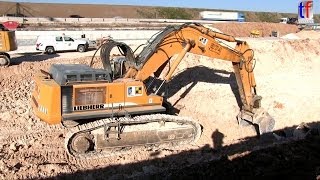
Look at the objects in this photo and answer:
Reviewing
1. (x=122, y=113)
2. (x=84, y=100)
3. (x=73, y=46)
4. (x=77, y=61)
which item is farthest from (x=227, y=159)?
(x=73, y=46)

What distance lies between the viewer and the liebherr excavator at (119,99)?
10.9 m

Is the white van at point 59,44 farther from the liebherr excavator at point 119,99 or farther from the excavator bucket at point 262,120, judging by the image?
the excavator bucket at point 262,120

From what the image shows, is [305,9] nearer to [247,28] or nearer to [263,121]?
[247,28]

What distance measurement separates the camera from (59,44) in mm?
26938

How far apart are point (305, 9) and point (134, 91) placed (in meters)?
50.2

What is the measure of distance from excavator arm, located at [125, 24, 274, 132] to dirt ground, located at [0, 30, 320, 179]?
53.3 inches

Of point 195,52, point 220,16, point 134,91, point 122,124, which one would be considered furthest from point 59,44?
point 220,16

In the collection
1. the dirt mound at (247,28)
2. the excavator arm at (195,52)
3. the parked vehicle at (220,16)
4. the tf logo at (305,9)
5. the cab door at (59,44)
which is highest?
the parked vehicle at (220,16)

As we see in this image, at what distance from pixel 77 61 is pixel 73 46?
5.86 m

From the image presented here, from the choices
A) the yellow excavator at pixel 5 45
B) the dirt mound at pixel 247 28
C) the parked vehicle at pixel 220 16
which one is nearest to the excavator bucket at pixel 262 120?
the yellow excavator at pixel 5 45

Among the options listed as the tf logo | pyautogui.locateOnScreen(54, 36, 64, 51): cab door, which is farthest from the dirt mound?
pyautogui.locateOnScreen(54, 36, 64, 51): cab door

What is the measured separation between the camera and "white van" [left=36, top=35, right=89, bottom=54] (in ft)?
86.5

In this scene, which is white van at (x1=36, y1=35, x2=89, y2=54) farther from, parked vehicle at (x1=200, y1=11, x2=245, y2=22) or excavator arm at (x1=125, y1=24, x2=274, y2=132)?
parked vehicle at (x1=200, y1=11, x2=245, y2=22)

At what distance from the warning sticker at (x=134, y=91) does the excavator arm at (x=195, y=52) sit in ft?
1.47
